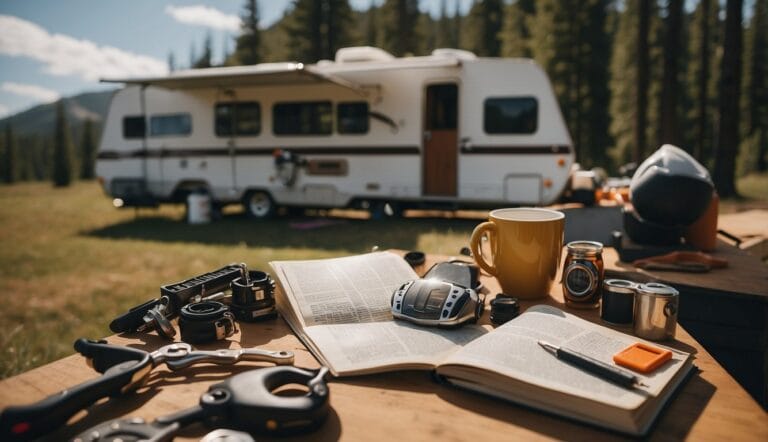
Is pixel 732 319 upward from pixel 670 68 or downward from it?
downward

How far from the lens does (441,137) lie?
8.91 metres

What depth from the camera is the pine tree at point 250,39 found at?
98.0 ft

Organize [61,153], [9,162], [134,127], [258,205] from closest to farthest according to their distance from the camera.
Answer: [258,205] < [134,127] < [61,153] < [9,162]

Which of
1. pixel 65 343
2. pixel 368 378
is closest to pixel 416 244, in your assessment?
pixel 65 343

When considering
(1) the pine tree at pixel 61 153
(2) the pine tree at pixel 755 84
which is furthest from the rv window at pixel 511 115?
(1) the pine tree at pixel 61 153

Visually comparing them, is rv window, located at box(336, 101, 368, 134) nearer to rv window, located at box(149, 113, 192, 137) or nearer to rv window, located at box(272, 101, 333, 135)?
rv window, located at box(272, 101, 333, 135)

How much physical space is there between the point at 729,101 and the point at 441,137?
25.4ft

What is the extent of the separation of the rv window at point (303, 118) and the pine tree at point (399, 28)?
11.7 metres

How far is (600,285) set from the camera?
5.32ft

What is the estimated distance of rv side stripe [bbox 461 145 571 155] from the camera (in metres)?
8.24

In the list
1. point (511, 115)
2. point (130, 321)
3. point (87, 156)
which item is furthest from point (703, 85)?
point (87, 156)

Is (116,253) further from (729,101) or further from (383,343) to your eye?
(729,101)

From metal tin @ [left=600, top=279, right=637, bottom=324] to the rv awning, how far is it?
6927 mm

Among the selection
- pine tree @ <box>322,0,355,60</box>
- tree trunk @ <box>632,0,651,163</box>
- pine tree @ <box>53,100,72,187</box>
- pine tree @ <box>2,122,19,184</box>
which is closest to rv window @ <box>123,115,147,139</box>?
tree trunk @ <box>632,0,651,163</box>
